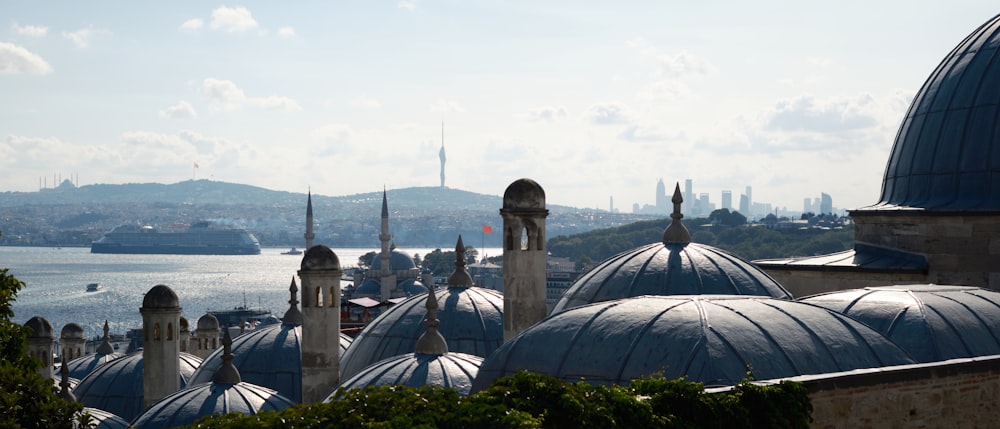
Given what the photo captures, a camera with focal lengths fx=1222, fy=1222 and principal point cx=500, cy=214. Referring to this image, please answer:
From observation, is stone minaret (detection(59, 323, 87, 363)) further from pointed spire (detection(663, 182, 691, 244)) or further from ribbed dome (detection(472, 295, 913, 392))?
ribbed dome (detection(472, 295, 913, 392))

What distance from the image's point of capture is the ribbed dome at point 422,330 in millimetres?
23844

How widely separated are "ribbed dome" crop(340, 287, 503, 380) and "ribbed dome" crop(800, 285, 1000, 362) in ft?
26.5

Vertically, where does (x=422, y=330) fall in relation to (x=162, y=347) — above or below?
above

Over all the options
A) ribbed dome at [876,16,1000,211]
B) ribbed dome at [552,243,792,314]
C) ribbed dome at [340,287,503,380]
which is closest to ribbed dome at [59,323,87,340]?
ribbed dome at [340,287,503,380]

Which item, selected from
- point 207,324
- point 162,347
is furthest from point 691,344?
point 207,324

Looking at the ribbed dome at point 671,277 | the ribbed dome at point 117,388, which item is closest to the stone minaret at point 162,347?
the ribbed dome at point 117,388

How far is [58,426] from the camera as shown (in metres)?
13.1

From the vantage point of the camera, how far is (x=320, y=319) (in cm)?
2206

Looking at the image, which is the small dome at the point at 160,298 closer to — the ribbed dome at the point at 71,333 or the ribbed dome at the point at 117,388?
the ribbed dome at the point at 117,388

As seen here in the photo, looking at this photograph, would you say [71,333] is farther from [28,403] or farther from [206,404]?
[28,403]

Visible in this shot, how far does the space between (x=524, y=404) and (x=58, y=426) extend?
5350mm

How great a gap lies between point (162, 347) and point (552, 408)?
53.2ft

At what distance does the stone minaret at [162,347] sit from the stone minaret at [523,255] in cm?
909

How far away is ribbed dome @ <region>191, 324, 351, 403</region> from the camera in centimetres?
2623
